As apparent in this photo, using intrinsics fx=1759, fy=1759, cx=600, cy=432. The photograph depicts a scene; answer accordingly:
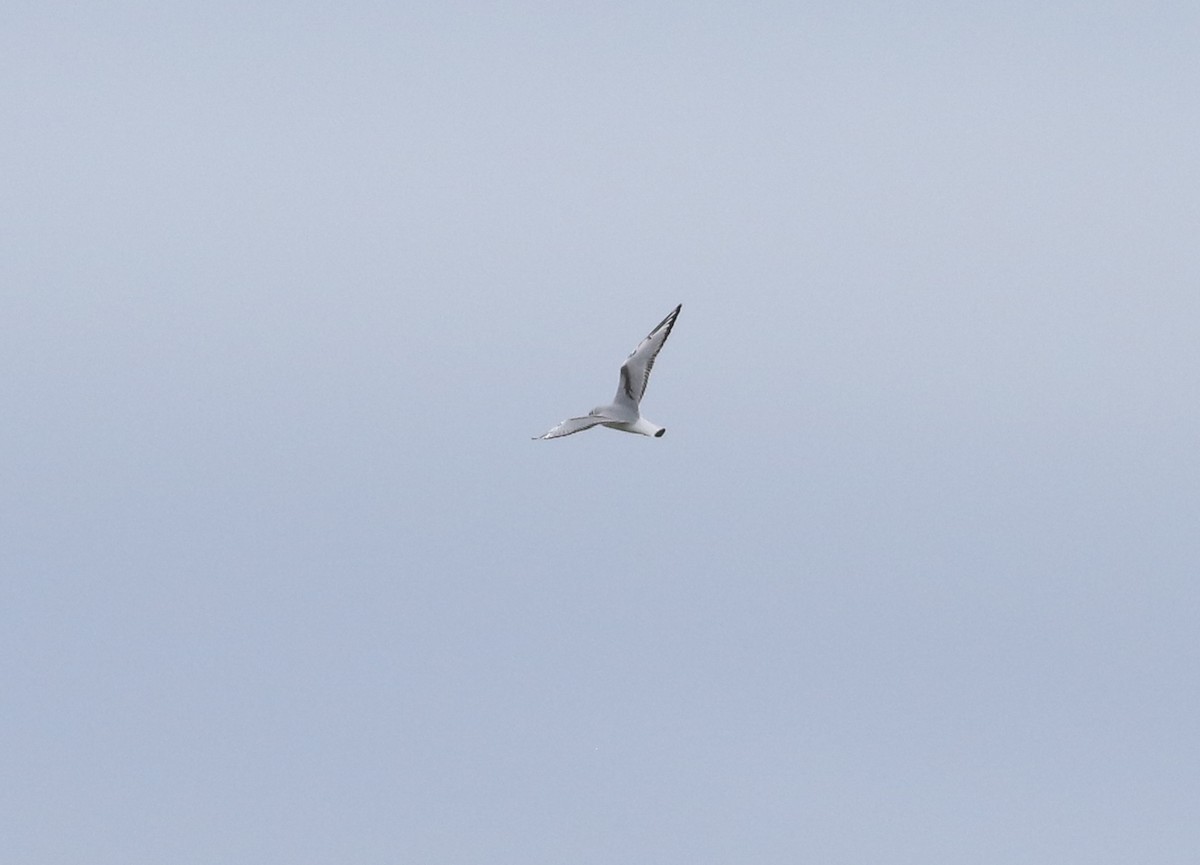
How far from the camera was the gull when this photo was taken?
229 feet

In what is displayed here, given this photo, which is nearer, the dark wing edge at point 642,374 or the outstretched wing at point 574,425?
the outstretched wing at point 574,425

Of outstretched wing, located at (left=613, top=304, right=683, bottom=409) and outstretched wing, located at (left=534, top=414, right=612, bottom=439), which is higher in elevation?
outstretched wing, located at (left=613, top=304, right=683, bottom=409)

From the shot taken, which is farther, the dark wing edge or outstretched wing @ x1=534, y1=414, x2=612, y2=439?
the dark wing edge

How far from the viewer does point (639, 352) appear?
236 feet

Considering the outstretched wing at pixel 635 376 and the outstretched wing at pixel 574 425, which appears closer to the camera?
the outstretched wing at pixel 574 425

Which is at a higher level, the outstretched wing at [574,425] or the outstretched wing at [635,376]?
the outstretched wing at [635,376]

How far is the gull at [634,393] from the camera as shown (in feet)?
229

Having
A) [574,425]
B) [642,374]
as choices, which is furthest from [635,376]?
[574,425]

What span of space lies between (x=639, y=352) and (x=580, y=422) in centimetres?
508

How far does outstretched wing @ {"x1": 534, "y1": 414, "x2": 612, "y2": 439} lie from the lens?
220ft

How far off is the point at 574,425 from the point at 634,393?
4293 millimetres

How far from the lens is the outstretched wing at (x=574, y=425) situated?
220 feet

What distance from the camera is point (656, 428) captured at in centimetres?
7044

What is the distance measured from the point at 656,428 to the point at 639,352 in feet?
11.6
